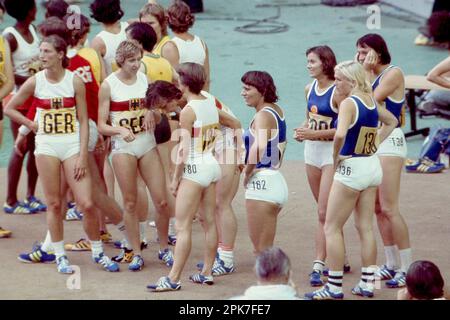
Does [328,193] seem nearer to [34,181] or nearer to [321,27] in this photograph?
[34,181]

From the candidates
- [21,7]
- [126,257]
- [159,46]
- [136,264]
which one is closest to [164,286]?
[136,264]

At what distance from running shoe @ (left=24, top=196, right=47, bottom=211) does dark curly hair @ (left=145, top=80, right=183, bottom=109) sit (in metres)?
2.45

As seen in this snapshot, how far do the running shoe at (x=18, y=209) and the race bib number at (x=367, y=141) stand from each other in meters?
3.87

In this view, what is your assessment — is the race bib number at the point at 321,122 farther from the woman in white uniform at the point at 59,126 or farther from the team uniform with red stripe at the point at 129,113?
the woman in white uniform at the point at 59,126

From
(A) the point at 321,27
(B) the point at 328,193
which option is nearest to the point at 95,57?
(B) the point at 328,193

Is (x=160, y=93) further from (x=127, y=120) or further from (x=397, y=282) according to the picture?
(x=397, y=282)

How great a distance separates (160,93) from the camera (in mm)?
8883

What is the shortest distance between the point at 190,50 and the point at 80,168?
2.00 m

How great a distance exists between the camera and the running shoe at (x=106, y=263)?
9.19 meters

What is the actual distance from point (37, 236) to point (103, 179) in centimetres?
91

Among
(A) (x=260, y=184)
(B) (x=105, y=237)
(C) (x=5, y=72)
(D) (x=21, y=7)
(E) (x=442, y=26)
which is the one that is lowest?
(B) (x=105, y=237)

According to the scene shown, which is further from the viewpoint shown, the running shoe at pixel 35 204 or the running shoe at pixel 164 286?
the running shoe at pixel 35 204

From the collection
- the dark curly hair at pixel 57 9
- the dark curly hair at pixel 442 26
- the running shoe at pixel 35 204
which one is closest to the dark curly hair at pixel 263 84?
the dark curly hair at pixel 57 9

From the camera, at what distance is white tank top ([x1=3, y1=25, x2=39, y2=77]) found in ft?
34.3
